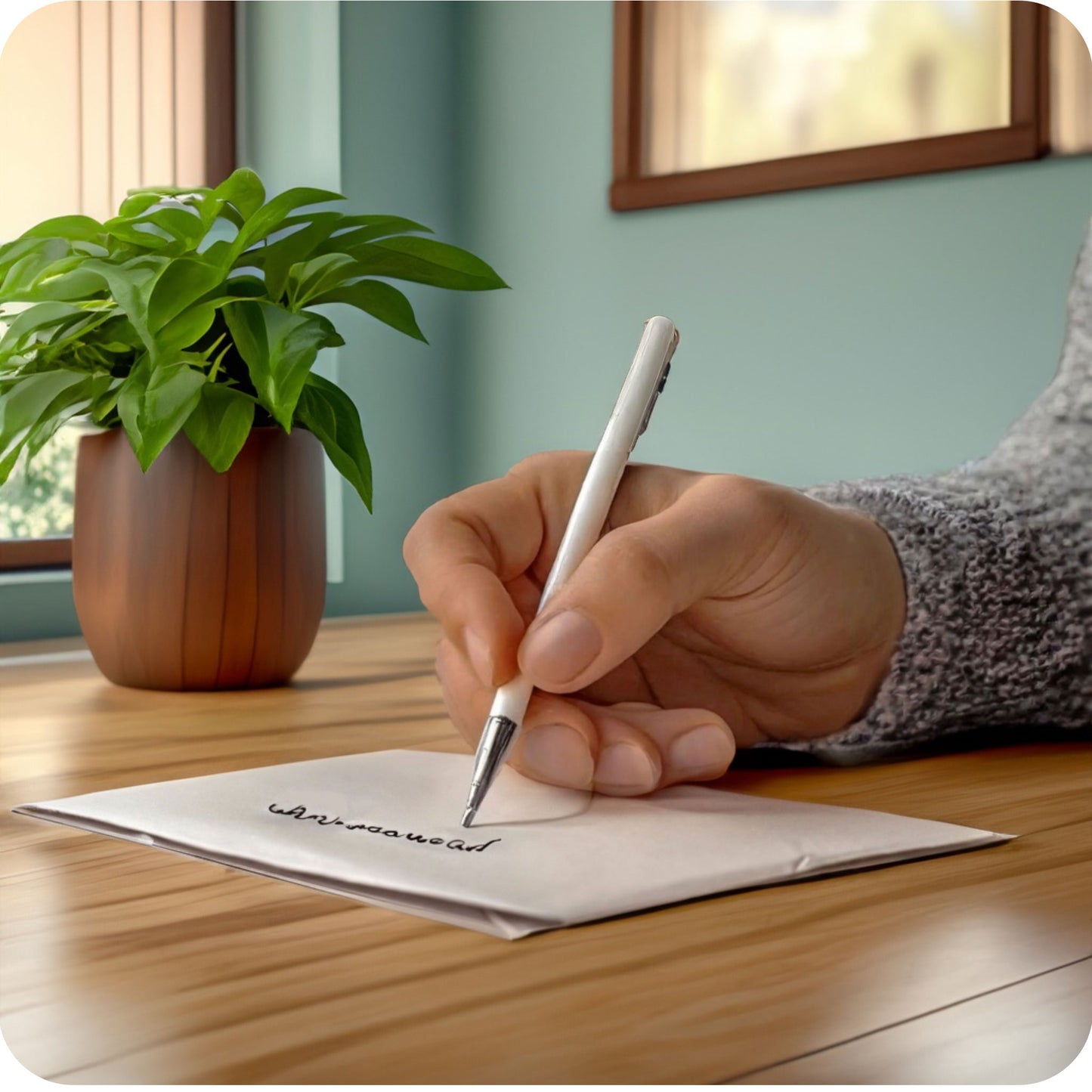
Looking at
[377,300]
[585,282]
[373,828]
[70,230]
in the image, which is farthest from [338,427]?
[585,282]

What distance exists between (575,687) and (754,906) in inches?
4.4

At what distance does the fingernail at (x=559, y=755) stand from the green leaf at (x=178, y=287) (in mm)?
333

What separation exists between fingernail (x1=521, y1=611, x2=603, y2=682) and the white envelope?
41 mm

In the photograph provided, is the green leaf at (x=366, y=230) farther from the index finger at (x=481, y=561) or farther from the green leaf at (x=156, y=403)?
the index finger at (x=481, y=561)

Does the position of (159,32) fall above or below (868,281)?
above

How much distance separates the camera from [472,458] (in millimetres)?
1493

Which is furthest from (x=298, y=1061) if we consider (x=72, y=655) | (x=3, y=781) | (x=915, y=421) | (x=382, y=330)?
(x=382, y=330)

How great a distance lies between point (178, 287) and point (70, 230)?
0.38ft

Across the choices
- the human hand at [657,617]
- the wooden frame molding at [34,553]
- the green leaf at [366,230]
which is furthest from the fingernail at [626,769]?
the wooden frame molding at [34,553]

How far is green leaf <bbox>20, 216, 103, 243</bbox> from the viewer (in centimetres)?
73

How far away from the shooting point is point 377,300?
738 mm

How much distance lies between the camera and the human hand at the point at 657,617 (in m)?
0.42

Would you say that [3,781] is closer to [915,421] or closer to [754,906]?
[754,906]

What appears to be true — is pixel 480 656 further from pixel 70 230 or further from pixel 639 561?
pixel 70 230
